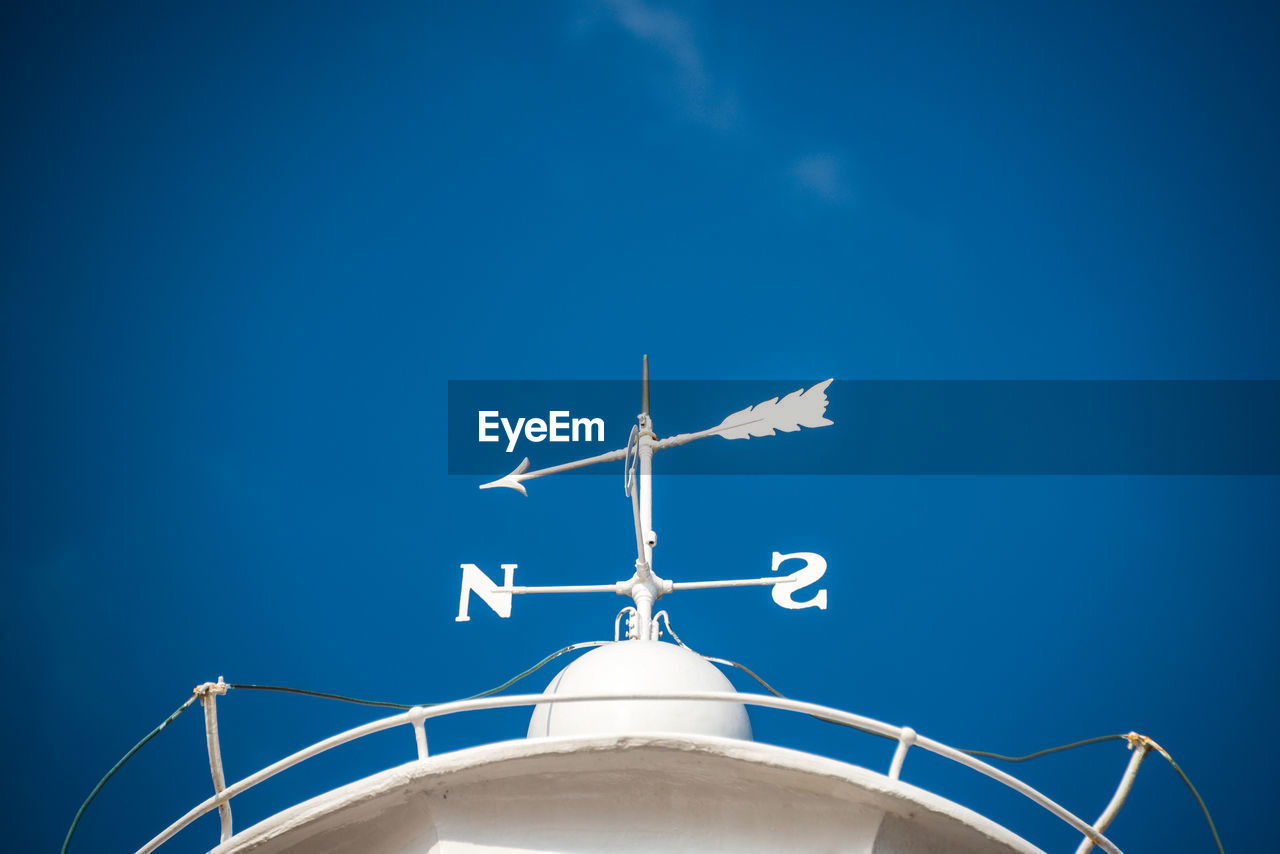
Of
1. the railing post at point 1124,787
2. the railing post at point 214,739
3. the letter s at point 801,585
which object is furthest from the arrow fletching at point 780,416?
the railing post at point 214,739

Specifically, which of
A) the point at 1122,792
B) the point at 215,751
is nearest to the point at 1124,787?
the point at 1122,792

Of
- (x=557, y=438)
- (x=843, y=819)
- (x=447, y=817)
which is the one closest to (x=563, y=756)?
(x=447, y=817)

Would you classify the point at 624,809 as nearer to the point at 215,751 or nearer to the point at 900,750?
the point at 900,750

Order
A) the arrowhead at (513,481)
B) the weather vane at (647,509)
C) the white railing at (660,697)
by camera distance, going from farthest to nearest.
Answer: the arrowhead at (513,481), the weather vane at (647,509), the white railing at (660,697)

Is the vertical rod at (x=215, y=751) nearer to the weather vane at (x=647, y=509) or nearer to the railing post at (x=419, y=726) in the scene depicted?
the railing post at (x=419, y=726)

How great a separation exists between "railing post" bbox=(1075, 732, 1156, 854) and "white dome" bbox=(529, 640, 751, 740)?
6.79 feet

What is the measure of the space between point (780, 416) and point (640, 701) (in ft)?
12.0

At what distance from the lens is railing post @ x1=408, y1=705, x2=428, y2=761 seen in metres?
5.21

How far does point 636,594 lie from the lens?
8.40m

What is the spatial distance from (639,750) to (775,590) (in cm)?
513

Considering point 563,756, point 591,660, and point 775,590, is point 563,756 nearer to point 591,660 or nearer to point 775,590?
point 591,660

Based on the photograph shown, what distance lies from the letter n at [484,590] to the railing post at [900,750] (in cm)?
501

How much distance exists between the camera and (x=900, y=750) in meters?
5.16

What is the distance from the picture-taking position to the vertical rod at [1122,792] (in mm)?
5477
